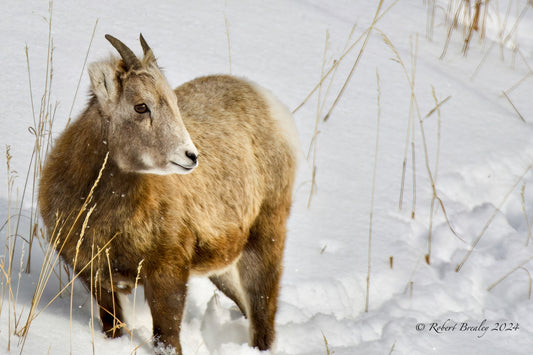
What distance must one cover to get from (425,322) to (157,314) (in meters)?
1.64

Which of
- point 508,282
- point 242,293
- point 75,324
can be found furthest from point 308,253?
point 75,324

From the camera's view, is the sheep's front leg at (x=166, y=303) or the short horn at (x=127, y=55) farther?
the sheep's front leg at (x=166, y=303)

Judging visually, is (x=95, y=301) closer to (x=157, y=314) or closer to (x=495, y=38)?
(x=157, y=314)

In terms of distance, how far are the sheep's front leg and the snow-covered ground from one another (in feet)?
0.57

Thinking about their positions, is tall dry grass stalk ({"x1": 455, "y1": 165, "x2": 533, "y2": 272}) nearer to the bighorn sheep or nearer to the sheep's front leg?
the bighorn sheep

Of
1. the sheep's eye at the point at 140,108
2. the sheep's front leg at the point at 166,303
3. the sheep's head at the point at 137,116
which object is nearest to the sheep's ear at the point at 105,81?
the sheep's head at the point at 137,116

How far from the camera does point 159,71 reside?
3.27 m

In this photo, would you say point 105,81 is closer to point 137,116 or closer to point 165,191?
point 137,116

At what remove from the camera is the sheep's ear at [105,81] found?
123 inches

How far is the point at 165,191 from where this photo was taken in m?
3.36

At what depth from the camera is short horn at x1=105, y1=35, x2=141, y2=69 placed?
3.06 metres

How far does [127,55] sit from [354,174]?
2550 mm

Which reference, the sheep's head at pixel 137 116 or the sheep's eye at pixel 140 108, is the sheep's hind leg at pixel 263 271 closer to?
the sheep's head at pixel 137 116

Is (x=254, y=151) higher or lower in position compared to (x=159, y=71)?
lower
